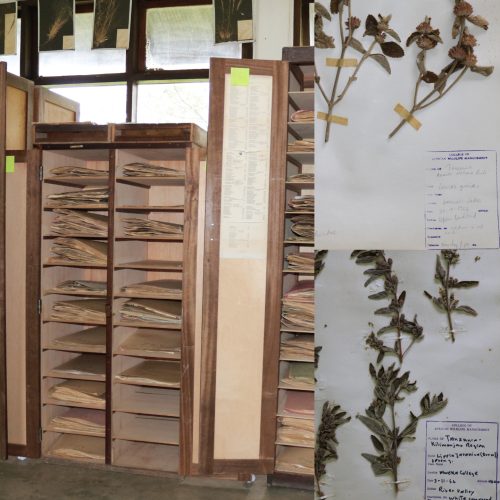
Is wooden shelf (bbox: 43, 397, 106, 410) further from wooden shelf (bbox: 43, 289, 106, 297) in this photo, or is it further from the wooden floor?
wooden shelf (bbox: 43, 289, 106, 297)

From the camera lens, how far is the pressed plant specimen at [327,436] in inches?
54.9

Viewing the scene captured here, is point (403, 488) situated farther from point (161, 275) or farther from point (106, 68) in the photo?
point (106, 68)

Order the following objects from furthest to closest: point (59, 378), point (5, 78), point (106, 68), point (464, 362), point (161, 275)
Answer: point (106, 68) < point (161, 275) < point (59, 378) < point (5, 78) < point (464, 362)

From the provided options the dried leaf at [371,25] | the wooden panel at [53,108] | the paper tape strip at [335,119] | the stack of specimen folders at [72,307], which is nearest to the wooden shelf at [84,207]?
the stack of specimen folders at [72,307]

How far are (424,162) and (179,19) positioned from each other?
2.79 meters

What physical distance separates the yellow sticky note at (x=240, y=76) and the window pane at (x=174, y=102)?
0.94m

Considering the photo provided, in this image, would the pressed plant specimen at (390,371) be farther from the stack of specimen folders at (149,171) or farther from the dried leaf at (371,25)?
the stack of specimen folders at (149,171)

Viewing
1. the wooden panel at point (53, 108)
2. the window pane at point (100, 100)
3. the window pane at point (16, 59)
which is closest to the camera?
the wooden panel at point (53, 108)

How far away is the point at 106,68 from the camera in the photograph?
12.4 ft

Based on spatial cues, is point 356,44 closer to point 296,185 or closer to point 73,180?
point 296,185

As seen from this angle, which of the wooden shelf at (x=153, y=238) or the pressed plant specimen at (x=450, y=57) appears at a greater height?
the pressed plant specimen at (x=450, y=57)

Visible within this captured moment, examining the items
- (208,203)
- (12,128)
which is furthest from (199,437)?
(12,128)

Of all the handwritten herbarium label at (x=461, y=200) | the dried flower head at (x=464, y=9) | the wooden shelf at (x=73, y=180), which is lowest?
the handwritten herbarium label at (x=461, y=200)

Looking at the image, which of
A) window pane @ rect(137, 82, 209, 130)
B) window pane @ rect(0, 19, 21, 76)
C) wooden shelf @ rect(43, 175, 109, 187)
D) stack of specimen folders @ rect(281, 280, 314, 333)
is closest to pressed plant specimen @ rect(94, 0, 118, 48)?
window pane @ rect(137, 82, 209, 130)
